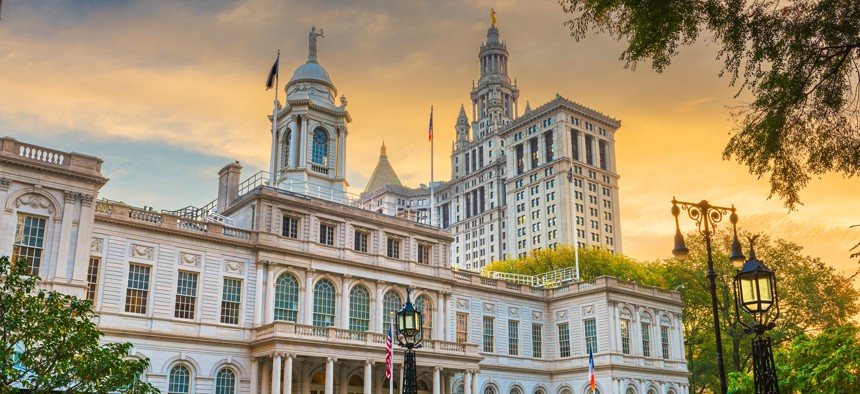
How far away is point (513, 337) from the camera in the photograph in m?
53.4

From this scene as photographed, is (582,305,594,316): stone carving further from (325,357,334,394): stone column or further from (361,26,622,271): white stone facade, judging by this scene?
(361,26,622,271): white stone facade

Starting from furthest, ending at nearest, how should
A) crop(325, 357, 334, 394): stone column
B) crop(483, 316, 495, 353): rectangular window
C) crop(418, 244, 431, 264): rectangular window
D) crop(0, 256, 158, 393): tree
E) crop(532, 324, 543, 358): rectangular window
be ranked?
crop(532, 324, 543, 358): rectangular window → crop(483, 316, 495, 353): rectangular window → crop(418, 244, 431, 264): rectangular window → crop(325, 357, 334, 394): stone column → crop(0, 256, 158, 393): tree

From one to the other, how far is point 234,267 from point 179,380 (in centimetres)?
630

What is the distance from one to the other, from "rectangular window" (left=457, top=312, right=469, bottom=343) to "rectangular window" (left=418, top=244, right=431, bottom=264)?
166 inches

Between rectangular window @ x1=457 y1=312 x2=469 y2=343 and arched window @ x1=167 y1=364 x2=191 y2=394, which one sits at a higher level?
rectangular window @ x1=457 y1=312 x2=469 y2=343

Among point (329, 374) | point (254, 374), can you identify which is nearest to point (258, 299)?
point (254, 374)

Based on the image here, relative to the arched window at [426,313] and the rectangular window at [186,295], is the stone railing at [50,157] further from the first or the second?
the arched window at [426,313]

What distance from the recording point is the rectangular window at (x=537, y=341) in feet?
179

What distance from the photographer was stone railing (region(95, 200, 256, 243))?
123ft

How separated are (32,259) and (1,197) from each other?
114 inches

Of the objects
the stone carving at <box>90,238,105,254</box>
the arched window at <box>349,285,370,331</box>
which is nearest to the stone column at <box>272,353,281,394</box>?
the arched window at <box>349,285,370,331</box>

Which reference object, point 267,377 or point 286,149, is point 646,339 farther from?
point 286,149

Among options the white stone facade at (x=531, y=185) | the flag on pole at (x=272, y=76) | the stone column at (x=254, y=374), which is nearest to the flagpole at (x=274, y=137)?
Answer: the flag on pole at (x=272, y=76)

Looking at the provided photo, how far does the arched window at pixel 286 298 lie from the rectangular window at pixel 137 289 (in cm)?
677
